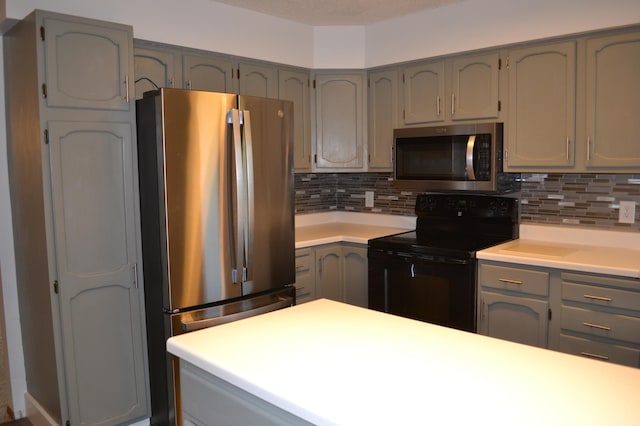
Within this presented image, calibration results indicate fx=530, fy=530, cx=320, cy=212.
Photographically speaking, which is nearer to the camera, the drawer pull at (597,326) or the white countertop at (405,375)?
the white countertop at (405,375)

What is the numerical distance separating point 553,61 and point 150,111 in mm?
2195

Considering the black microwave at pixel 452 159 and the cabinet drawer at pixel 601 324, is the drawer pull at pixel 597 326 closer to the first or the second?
the cabinet drawer at pixel 601 324

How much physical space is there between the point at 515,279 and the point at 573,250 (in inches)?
17.0

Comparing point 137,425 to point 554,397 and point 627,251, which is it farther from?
point 627,251

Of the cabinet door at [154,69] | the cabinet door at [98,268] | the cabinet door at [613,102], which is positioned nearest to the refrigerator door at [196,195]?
the cabinet door at [98,268]

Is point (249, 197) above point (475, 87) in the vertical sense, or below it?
below

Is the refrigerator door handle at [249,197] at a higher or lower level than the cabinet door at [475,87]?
lower

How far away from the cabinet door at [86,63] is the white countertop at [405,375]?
1.45 meters

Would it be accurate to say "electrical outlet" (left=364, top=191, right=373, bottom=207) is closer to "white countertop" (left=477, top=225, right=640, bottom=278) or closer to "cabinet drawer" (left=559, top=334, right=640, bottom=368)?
"white countertop" (left=477, top=225, right=640, bottom=278)

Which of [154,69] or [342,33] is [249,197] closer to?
[154,69]

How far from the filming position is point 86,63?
8.11ft

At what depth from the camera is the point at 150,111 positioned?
256 centimetres

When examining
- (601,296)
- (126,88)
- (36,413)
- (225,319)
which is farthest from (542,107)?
(36,413)

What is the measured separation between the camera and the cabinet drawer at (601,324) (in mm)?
2477
